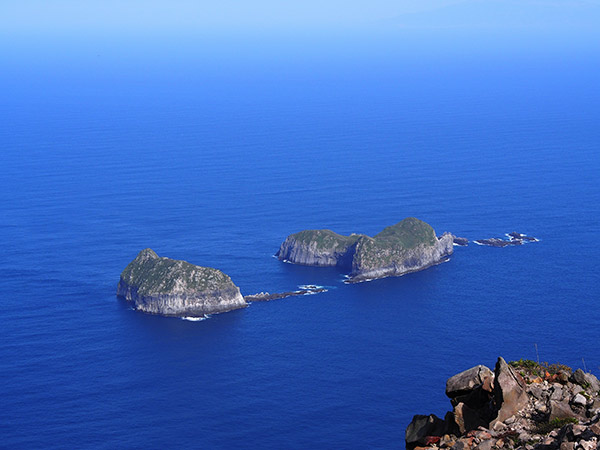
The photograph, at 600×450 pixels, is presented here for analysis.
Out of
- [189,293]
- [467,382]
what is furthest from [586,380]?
[189,293]

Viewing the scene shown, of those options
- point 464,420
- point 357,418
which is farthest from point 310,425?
point 464,420

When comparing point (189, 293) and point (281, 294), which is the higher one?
point (189, 293)

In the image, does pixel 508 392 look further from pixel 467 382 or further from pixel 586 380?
pixel 586 380

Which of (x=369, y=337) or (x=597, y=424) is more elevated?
(x=597, y=424)

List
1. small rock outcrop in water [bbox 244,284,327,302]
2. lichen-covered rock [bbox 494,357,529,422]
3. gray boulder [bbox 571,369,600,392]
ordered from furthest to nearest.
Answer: small rock outcrop in water [bbox 244,284,327,302]
gray boulder [bbox 571,369,600,392]
lichen-covered rock [bbox 494,357,529,422]

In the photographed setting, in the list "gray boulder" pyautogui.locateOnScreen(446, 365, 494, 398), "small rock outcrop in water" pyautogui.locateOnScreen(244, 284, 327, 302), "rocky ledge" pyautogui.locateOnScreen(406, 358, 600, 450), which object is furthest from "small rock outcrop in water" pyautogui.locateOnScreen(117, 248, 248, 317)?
"gray boulder" pyautogui.locateOnScreen(446, 365, 494, 398)

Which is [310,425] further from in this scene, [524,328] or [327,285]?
[327,285]

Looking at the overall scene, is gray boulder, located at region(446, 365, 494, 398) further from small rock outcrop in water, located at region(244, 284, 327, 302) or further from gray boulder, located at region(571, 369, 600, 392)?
small rock outcrop in water, located at region(244, 284, 327, 302)
